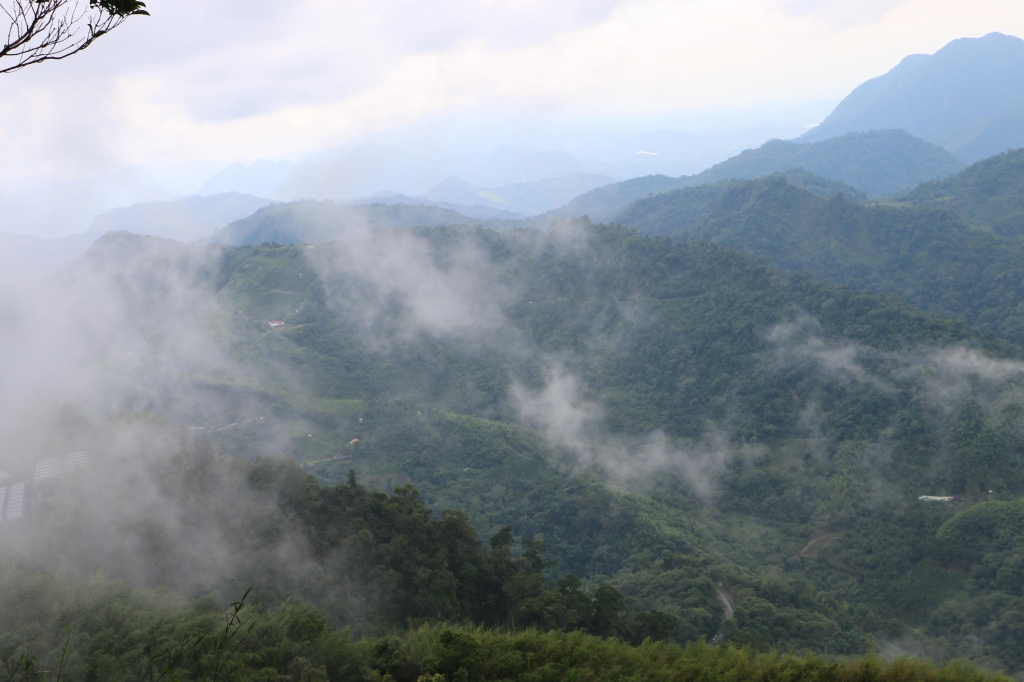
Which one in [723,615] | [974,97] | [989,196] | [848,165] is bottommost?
[723,615]

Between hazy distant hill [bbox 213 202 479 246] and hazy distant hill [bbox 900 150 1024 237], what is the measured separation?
7958 cm

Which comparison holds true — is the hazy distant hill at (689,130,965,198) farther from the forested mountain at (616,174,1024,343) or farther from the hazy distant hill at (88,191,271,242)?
the hazy distant hill at (88,191,271,242)

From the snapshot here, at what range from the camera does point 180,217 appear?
162 metres

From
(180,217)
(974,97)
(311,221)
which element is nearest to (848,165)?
(974,97)

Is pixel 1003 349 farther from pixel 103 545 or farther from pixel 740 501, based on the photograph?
pixel 103 545

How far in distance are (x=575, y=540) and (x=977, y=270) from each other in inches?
2377

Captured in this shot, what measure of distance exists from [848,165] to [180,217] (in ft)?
553

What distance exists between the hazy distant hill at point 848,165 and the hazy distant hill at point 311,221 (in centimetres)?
3868

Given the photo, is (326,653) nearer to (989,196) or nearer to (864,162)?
(989,196)

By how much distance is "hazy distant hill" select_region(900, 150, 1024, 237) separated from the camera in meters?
79.1

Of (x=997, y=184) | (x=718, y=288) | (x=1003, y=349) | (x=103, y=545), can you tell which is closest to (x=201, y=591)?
(x=103, y=545)

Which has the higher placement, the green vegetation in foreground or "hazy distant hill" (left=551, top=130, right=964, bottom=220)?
"hazy distant hill" (left=551, top=130, right=964, bottom=220)

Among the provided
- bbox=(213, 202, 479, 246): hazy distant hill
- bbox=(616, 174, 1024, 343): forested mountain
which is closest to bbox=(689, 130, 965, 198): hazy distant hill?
bbox=(616, 174, 1024, 343): forested mountain

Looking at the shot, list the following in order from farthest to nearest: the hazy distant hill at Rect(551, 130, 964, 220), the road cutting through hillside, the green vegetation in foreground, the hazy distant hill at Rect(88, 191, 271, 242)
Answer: the hazy distant hill at Rect(551, 130, 964, 220) → the hazy distant hill at Rect(88, 191, 271, 242) → the road cutting through hillside → the green vegetation in foreground
